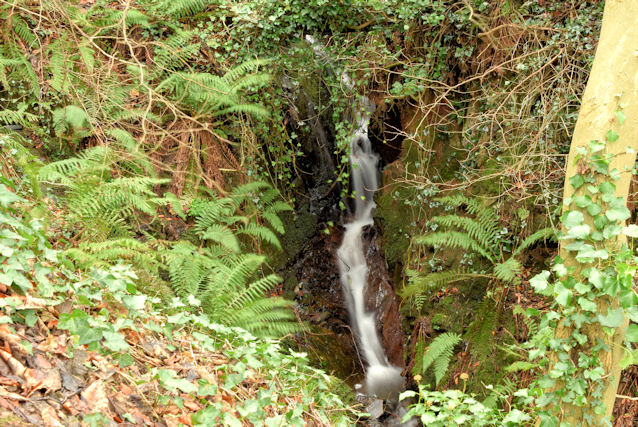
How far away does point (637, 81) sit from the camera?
2.32 m

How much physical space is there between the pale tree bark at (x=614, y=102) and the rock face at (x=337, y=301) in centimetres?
421

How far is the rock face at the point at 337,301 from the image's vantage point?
253 inches

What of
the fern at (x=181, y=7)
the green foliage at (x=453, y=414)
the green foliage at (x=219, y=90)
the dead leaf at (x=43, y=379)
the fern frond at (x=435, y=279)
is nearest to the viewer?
the dead leaf at (x=43, y=379)

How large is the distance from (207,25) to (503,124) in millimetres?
4214

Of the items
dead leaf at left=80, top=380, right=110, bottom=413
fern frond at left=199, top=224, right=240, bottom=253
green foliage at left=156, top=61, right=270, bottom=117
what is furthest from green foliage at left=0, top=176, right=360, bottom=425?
green foliage at left=156, top=61, right=270, bottom=117

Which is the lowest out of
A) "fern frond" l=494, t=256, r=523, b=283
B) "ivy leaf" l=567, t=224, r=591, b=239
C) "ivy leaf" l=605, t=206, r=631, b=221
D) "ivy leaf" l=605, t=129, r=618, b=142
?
"fern frond" l=494, t=256, r=523, b=283

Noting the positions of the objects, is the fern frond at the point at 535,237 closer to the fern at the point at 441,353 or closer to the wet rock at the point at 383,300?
the fern at the point at 441,353

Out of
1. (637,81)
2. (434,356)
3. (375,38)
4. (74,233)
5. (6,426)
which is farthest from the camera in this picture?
(375,38)

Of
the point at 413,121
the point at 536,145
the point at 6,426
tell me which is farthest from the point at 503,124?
the point at 6,426

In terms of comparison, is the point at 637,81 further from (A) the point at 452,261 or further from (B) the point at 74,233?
(B) the point at 74,233

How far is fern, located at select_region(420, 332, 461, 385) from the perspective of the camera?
4906 mm

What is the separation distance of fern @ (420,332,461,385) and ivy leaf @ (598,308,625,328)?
278cm

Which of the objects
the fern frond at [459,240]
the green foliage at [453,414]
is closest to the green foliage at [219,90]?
the fern frond at [459,240]

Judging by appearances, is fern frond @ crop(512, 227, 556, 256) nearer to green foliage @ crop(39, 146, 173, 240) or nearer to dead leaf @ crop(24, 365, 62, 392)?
green foliage @ crop(39, 146, 173, 240)
